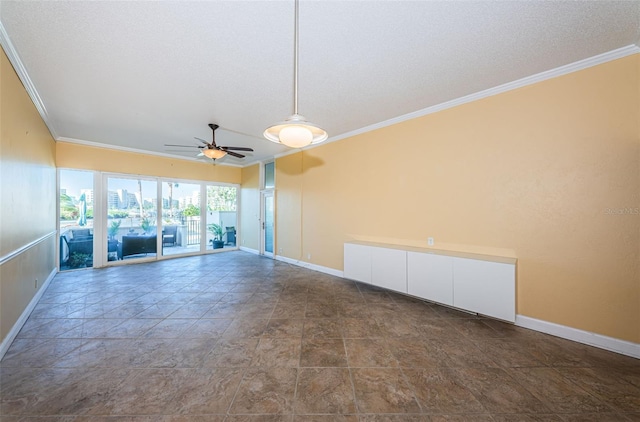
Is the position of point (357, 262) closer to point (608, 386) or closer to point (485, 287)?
point (485, 287)

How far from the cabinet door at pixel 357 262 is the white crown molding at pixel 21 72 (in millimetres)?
4642

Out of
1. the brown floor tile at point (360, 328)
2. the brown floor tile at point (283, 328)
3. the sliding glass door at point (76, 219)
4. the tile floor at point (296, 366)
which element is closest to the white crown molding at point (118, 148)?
the sliding glass door at point (76, 219)

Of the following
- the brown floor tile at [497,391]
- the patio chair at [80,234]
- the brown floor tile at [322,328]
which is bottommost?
the brown floor tile at [497,391]

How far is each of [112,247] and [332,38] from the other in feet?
22.5

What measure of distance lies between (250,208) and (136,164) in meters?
3.14

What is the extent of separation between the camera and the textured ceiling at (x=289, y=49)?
5.97 feet

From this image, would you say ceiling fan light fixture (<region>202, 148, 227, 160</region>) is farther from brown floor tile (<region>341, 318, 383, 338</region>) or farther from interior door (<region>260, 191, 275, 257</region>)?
brown floor tile (<region>341, 318, 383, 338</region>)

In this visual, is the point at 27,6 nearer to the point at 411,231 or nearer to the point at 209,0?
the point at 209,0

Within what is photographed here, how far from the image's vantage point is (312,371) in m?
1.99

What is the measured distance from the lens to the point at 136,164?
5883 mm

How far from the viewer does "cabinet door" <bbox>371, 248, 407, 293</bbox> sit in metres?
3.56

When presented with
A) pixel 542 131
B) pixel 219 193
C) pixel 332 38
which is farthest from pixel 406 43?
pixel 219 193

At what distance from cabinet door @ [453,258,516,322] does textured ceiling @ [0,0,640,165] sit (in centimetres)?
231

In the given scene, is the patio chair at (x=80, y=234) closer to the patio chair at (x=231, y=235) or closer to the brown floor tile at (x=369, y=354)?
the patio chair at (x=231, y=235)
